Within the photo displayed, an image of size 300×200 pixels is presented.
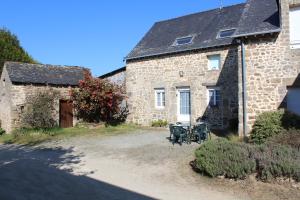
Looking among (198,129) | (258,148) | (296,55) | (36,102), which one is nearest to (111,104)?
(36,102)

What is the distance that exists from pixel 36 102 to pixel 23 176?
1158 centimetres

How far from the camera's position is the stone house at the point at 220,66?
14.3 metres

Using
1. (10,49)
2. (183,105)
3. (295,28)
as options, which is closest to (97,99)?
(183,105)

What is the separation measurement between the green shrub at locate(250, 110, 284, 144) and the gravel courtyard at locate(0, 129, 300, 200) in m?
2.32

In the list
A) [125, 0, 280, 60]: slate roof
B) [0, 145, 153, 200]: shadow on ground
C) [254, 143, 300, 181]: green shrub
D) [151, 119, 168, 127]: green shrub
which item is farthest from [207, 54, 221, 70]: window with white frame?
[254, 143, 300, 181]: green shrub

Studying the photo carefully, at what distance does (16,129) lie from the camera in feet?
68.7

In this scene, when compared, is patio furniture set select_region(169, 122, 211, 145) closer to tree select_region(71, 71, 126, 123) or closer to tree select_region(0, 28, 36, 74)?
tree select_region(71, 71, 126, 123)

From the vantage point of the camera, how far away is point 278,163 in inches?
349

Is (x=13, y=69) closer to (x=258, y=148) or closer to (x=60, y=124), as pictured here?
(x=60, y=124)

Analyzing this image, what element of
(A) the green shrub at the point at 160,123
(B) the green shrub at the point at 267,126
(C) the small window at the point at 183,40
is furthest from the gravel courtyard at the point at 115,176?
(C) the small window at the point at 183,40

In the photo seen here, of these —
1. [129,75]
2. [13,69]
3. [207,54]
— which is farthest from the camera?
[129,75]

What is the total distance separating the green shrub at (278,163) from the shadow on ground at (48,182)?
3.03 m

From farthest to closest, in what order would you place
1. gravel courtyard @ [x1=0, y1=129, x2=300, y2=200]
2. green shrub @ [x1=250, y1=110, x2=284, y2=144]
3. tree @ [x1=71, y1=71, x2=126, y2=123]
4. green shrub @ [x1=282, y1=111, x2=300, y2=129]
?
tree @ [x1=71, y1=71, x2=126, y2=123], green shrub @ [x1=250, y1=110, x2=284, y2=144], green shrub @ [x1=282, y1=111, x2=300, y2=129], gravel courtyard @ [x1=0, y1=129, x2=300, y2=200]

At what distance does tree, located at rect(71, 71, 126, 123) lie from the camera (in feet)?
71.7
